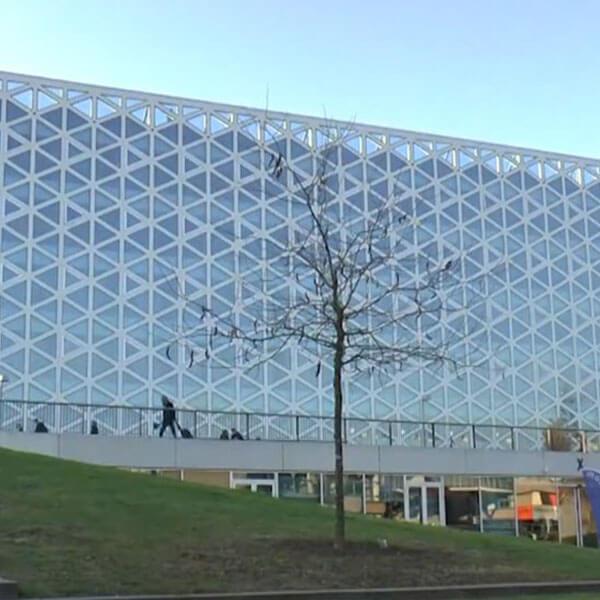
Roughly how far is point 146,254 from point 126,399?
7566mm

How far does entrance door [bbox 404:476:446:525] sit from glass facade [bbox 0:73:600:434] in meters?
11.7

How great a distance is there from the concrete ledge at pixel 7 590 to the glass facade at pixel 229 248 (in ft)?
103

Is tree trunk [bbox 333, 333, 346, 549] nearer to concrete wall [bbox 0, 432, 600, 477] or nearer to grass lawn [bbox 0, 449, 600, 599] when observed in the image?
grass lawn [bbox 0, 449, 600, 599]

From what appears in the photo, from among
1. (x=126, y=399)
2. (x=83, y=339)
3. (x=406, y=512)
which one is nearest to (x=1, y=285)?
(x=83, y=339)

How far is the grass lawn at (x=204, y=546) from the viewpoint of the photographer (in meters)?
13.1

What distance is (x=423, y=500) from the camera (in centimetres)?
3897

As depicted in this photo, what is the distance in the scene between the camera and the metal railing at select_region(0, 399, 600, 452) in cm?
4175

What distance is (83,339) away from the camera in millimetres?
51688

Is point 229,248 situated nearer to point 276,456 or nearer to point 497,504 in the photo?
point 497,504

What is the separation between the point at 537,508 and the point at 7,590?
111ft

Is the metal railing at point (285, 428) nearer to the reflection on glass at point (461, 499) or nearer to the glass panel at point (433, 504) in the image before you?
the reflection on glass at point (461, 499)

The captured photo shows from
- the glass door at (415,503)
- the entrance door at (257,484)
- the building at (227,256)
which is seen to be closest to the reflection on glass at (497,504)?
the building at (227,256)

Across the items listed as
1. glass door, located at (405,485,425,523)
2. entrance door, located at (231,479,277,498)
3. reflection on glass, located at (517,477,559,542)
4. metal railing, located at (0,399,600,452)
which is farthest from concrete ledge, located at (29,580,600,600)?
reflection on glass, located at (517,477,559,542)

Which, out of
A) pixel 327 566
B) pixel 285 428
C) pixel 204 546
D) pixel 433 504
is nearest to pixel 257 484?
pixel 433 504
